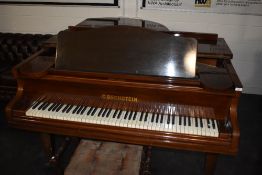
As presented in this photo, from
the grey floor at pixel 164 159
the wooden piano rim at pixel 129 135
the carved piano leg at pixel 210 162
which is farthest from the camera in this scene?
the grey floor at pixel 164 159

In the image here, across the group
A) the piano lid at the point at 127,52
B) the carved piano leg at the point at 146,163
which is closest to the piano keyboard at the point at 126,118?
the piano lid at the point at 127,52

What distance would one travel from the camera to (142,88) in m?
1.96

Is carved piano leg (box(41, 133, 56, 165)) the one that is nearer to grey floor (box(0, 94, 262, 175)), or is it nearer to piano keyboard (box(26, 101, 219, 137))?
grey floor (box(0, 94, 262, 175))

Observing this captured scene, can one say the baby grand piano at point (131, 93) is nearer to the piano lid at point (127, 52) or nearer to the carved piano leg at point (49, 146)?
the piano lid at point (127, 52)

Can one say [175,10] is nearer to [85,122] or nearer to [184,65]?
[184,65]

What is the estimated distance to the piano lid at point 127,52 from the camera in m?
2.01

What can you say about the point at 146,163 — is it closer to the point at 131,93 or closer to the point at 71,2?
the point at 131,93

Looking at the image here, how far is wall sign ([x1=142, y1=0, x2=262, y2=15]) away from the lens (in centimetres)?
362

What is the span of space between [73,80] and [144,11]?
7.39ft

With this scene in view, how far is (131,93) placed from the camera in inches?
79.1

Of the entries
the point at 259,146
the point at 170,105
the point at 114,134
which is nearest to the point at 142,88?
the point at 170,105

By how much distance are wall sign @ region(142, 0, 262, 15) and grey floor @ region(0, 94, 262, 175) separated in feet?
5.61

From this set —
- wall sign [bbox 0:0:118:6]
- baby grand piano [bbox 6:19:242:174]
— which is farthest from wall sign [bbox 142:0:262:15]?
baby grand piano [bbox 6:19:242:174]

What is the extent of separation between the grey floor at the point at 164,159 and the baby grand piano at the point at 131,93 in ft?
2.67
